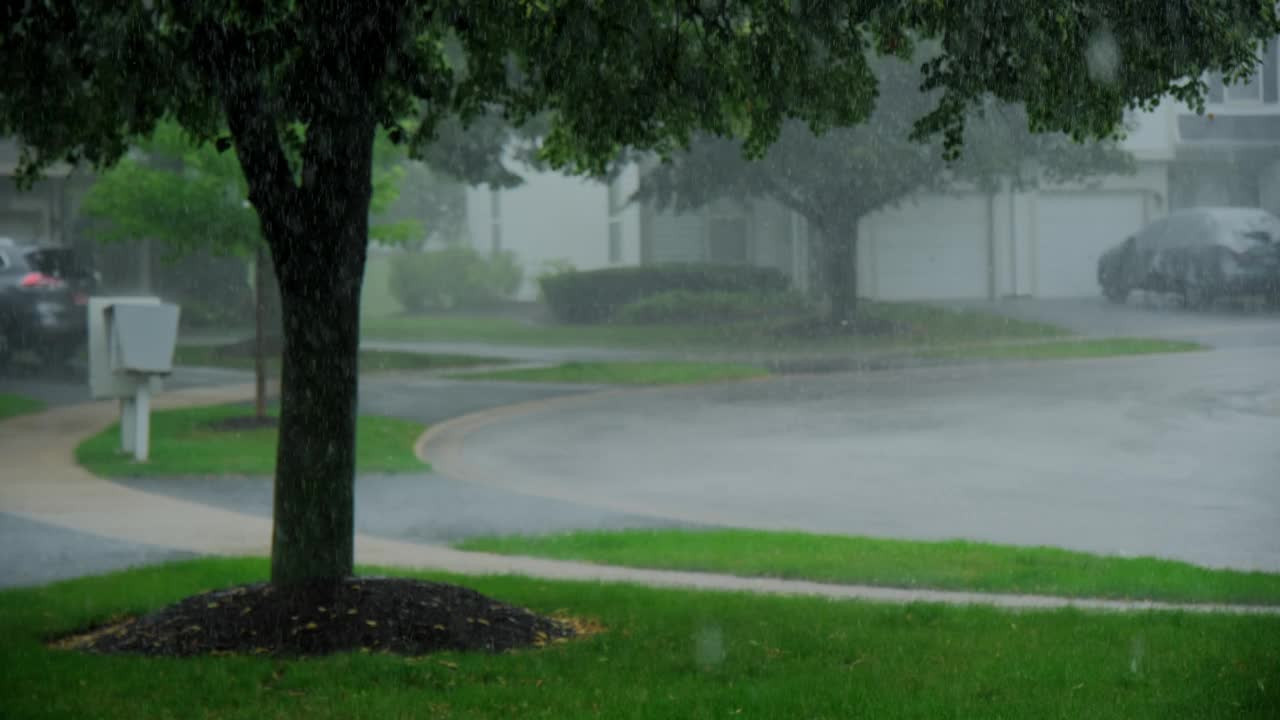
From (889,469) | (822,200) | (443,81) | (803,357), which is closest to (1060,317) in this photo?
(822,200)

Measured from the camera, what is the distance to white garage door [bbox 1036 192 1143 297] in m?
38.3

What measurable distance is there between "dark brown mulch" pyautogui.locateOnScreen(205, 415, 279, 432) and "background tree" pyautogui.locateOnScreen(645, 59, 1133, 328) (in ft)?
44.5

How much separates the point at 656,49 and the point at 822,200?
2504cm

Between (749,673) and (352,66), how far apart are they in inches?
132

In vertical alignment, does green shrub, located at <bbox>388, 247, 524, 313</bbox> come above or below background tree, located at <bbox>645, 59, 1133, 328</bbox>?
below

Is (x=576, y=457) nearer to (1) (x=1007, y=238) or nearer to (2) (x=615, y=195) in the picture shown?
(1) (x=1007, y=238)

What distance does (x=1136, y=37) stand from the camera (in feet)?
22.5

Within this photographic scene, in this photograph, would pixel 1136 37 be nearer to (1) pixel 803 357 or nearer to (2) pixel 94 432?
(2) pixel 94 432

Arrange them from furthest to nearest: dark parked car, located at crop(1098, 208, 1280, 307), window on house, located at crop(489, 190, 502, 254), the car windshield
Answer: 1. window on house, located at crop(489, 190, 502, 254)
2. dark parked car, located at crop(1098, 208, 1280, 307)
3. the car windshield

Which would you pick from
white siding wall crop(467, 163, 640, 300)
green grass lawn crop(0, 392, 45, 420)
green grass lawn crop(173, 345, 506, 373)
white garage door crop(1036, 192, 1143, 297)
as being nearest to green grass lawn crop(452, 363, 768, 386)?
green grass lawn crop(173, 345, 506, 373)

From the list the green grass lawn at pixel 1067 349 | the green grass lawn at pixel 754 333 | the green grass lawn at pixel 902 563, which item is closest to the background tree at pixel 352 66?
the green grass lawn at pixel 902 563

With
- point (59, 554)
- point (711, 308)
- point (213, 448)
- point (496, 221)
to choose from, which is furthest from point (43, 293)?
point (496, 221)

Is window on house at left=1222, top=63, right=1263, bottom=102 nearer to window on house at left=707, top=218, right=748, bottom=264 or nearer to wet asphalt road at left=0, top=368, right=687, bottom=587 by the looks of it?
window on house at left=707, top=218, right=748, bottom=264

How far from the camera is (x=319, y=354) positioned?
23.6 feet
